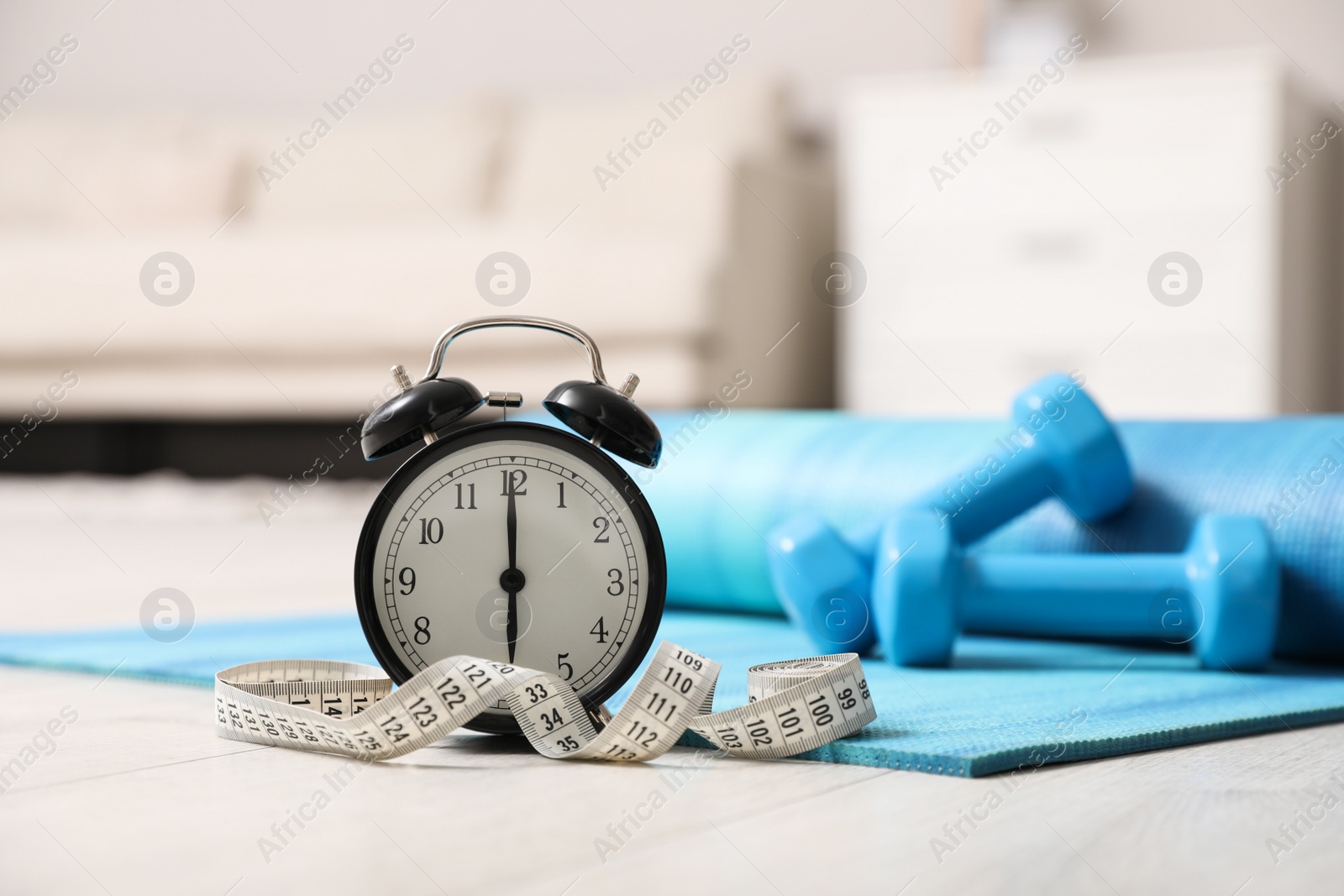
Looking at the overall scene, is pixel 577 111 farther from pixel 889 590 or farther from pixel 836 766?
pixel 836 766

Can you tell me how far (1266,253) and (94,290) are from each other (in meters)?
3.22

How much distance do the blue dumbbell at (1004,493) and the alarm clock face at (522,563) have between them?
0.43 metres

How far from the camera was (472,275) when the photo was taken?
3713 millimetres

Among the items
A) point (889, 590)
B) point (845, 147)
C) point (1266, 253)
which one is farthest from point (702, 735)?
point (845, 147)

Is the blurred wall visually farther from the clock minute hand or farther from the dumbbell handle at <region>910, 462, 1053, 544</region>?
the clock minute hand

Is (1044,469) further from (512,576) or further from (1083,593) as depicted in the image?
(512,576)

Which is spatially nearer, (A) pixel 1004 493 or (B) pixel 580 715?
(B) pixel 580 715

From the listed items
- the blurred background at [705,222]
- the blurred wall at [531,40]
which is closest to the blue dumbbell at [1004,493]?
the blurred background at [705,222]

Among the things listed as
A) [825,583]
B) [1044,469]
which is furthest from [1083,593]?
[825,583]

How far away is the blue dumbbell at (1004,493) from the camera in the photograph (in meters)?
1.36

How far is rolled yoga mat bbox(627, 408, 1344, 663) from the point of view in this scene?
142 centimetres

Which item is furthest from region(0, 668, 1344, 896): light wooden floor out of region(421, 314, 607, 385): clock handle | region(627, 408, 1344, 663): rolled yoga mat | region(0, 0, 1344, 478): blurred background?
region(0, 0, 1344, 478): blurred background

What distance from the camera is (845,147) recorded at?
377cm

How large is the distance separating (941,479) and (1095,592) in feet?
0.96
